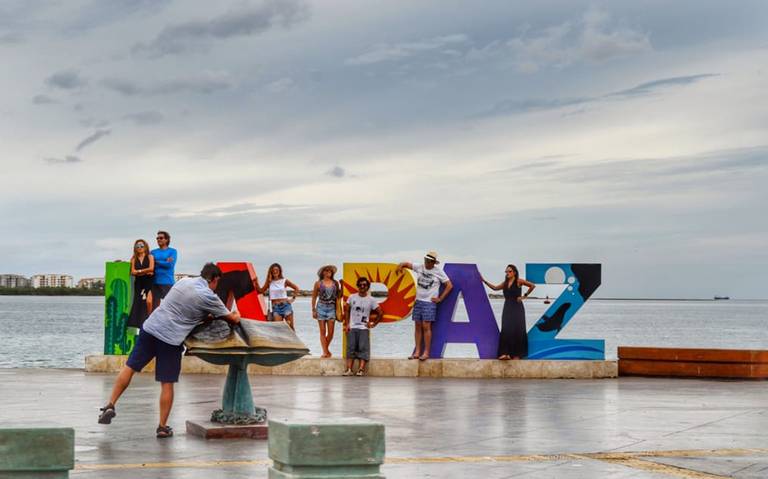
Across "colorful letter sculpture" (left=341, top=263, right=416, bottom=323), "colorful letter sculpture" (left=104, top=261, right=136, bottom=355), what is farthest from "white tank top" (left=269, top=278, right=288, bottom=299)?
"colorful letter sculpture" (left=104, top=261, right=136, bottom=355)

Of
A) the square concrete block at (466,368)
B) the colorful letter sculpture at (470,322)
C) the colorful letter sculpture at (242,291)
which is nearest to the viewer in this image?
the square concrete block at (466,368)

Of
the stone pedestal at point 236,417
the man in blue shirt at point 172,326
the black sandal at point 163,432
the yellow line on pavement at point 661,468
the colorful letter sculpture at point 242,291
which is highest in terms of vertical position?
the colorful letter sculpture at point 242,291

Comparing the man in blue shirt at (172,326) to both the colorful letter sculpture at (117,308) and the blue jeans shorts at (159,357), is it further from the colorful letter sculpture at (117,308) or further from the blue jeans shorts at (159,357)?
the colorful letter sculpture at (117,308)

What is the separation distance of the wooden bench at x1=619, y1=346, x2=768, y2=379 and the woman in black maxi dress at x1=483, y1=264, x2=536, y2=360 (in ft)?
6.27

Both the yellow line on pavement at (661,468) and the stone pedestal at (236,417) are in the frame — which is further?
the stone pedestal at (236,417)

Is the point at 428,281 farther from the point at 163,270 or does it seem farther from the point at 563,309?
the point at 163,270

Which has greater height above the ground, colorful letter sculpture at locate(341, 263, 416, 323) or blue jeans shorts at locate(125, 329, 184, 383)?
colorful letter sculpture at locate(341, 263, 416, 323)

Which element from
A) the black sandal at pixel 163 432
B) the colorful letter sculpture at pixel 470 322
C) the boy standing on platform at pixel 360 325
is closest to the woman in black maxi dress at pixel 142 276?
the boy standing on platform at pixel 360 325

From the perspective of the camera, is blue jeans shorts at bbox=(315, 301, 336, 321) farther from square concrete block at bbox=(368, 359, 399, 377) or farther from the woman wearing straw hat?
square concrete block at bbox=(368, 359, 399, 377)

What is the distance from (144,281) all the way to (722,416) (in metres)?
10.1

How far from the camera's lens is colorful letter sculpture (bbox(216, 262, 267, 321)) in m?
21.9

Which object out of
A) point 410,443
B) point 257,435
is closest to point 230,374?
point 257,435

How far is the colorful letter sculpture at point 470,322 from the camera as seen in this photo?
68.7 feet

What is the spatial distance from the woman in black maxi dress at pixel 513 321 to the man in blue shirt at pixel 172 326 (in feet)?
31.7
